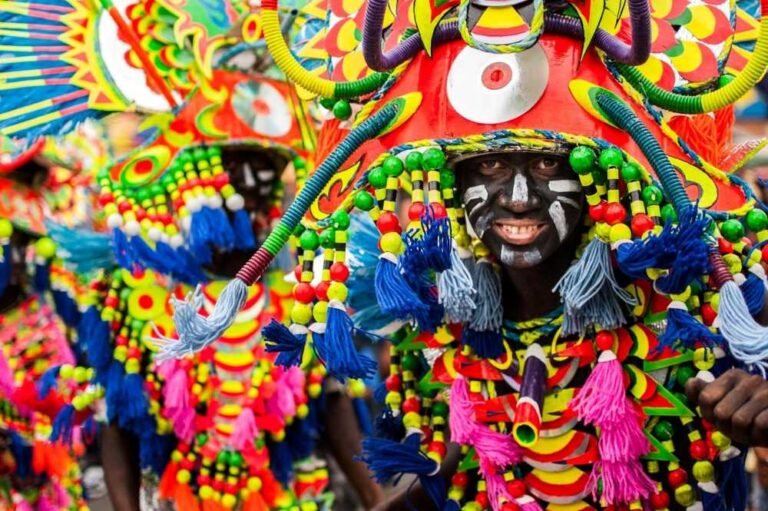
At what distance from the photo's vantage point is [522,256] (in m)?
4.19

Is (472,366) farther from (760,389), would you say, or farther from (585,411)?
(760,389)

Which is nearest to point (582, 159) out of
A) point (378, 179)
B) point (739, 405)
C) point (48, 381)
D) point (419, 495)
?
point (378, 179)

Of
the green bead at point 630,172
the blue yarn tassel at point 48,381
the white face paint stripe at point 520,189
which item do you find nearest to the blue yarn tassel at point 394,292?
the white face paint stripe at point 520,189

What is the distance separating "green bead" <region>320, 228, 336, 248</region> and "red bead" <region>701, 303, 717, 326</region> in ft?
3.01

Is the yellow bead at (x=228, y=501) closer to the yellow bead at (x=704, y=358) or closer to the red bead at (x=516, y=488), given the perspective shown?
the red bead at (x=516, y=488)

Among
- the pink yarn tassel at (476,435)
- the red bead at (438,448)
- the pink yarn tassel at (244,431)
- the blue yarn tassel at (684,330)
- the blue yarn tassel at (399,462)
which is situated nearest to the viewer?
the blue yarn tassel at (684,330)

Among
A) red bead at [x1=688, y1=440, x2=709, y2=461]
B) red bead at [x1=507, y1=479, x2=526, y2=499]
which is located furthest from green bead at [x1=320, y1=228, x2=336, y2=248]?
red bead at [x1=688, y1=440, x2=709, y2=461]

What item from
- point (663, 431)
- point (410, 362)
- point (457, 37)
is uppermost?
point (457, 37)

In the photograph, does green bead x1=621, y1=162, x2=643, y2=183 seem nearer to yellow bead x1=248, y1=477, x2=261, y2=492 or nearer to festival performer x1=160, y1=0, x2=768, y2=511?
festival performer x1=160, y1=0, x2=768, y2=511

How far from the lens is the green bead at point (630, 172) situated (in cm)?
397

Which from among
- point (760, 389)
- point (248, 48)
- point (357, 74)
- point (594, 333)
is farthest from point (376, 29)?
point (248, 48)

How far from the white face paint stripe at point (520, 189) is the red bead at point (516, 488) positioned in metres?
0.80

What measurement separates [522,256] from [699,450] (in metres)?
0.67

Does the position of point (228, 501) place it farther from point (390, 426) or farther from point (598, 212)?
point (598, 212)
